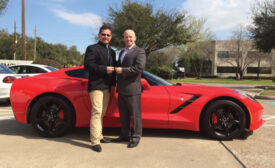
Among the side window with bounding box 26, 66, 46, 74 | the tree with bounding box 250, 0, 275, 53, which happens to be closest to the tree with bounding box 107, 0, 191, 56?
the tree with bounding box 250, 0, 275, 53

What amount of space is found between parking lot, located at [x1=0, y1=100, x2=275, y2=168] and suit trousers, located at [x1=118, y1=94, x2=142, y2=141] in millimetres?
237

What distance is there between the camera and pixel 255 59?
43250 mm

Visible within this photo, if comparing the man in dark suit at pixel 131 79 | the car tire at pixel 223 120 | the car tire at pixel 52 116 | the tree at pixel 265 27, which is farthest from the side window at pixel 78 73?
the tree at pixel 265 27

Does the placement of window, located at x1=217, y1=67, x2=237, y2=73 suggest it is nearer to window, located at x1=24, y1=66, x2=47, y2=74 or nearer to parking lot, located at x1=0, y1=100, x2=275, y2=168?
window, located at x1=24, y1=66, x2=47, y2=74

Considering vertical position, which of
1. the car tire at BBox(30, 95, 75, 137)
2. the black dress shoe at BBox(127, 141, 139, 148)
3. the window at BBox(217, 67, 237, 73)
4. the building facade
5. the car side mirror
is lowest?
the black dress shoe at BBox(127, 141, 139, 148)

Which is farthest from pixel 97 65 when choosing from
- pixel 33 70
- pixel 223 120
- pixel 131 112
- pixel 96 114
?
pixel 33 70

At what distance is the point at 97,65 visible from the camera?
9.92 ft

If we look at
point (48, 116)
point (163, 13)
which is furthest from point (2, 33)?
point (48, 116)

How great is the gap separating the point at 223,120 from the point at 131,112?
1.53 meters

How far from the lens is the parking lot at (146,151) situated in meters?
2.70

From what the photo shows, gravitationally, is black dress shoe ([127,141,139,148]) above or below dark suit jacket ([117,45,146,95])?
below

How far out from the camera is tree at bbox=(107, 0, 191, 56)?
22.9 metres

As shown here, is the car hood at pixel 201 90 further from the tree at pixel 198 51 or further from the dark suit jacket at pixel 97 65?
the tree at pixel 198 51

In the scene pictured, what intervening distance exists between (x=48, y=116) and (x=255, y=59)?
47.2m
